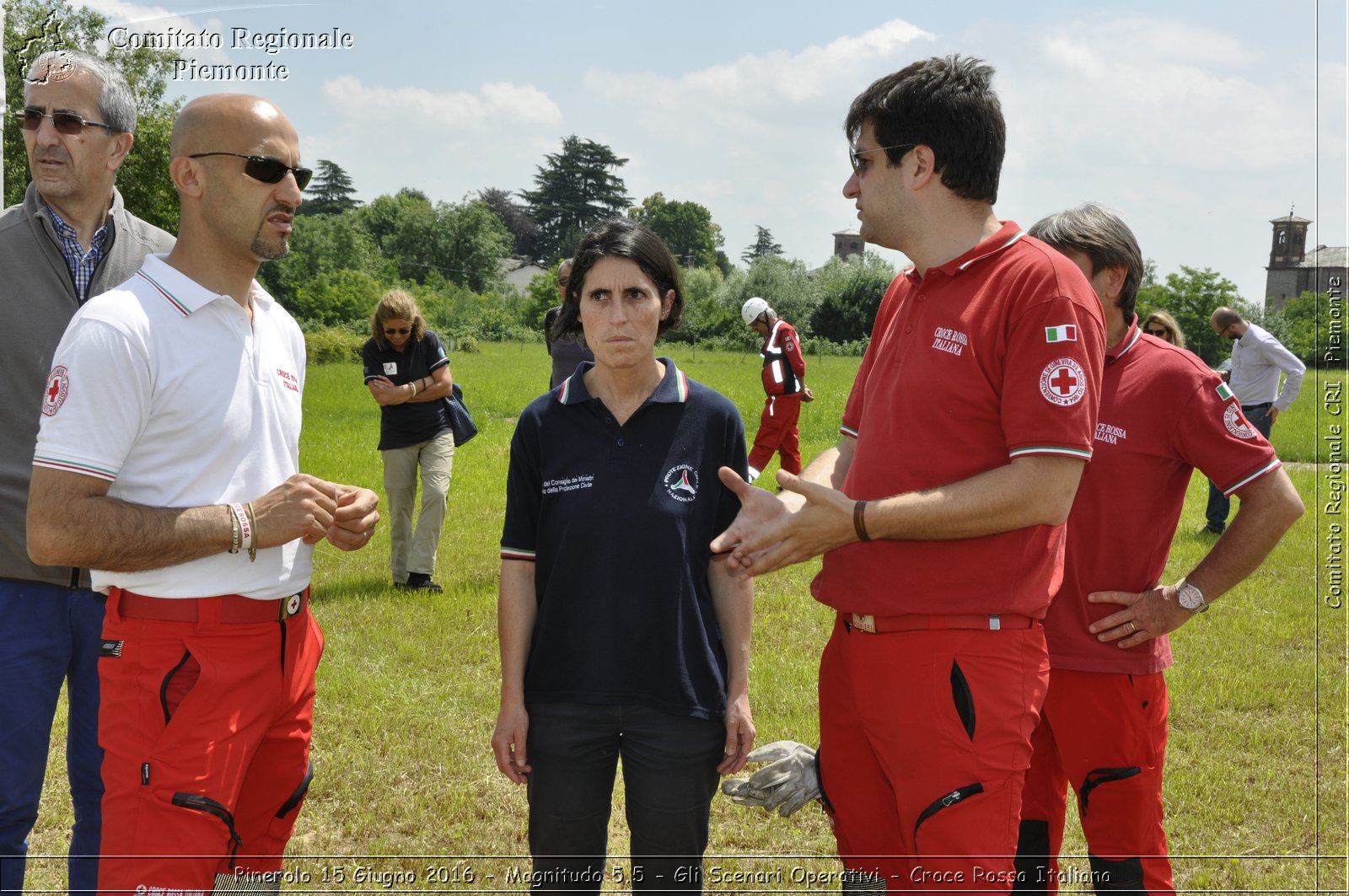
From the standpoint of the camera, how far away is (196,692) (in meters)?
2.38

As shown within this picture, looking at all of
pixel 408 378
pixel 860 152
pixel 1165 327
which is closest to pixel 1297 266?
pixel 1165 327

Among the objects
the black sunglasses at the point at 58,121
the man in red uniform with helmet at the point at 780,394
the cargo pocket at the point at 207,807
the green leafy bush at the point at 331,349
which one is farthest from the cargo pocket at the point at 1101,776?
the green leafy bush at the point at 331,349

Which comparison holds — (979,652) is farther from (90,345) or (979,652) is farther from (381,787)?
(381,787)

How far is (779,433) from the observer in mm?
13086

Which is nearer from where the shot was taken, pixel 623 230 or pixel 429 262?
pixel 623 230

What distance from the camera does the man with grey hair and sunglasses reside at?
2.98 m

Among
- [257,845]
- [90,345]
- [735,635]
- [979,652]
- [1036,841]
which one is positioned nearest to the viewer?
[90,345]

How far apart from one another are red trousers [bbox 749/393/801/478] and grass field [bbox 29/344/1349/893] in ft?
11.7

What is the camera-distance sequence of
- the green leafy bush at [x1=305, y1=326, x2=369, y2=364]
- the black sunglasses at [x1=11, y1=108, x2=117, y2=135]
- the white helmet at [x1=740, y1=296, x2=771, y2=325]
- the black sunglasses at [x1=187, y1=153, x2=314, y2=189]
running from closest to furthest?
the black sunglasses at [x1=187, y1=153, x2=314, y2=189] < the black sunglasses at [x1=11, y1=108, x2=117, y2=135] < the white helmet at [x1=740, y1=296, x2=771, y2=325] < the green leafy bush at [x1=305, y1=326, x2=369, y2=364]

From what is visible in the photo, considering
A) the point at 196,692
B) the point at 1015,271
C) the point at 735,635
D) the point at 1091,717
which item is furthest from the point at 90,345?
the point at 1091,717

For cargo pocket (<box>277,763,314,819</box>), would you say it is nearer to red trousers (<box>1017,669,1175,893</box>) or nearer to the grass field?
the grass field

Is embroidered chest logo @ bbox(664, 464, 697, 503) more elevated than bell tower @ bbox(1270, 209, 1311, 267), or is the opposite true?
bell tower @ bbox(1270, 209, 1311, 267)

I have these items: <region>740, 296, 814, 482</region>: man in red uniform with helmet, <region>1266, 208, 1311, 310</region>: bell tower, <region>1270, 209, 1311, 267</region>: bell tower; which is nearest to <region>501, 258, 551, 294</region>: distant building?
<region>1266, 208, 1311, 310</region>: bell tower

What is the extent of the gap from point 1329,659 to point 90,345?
341 inches
